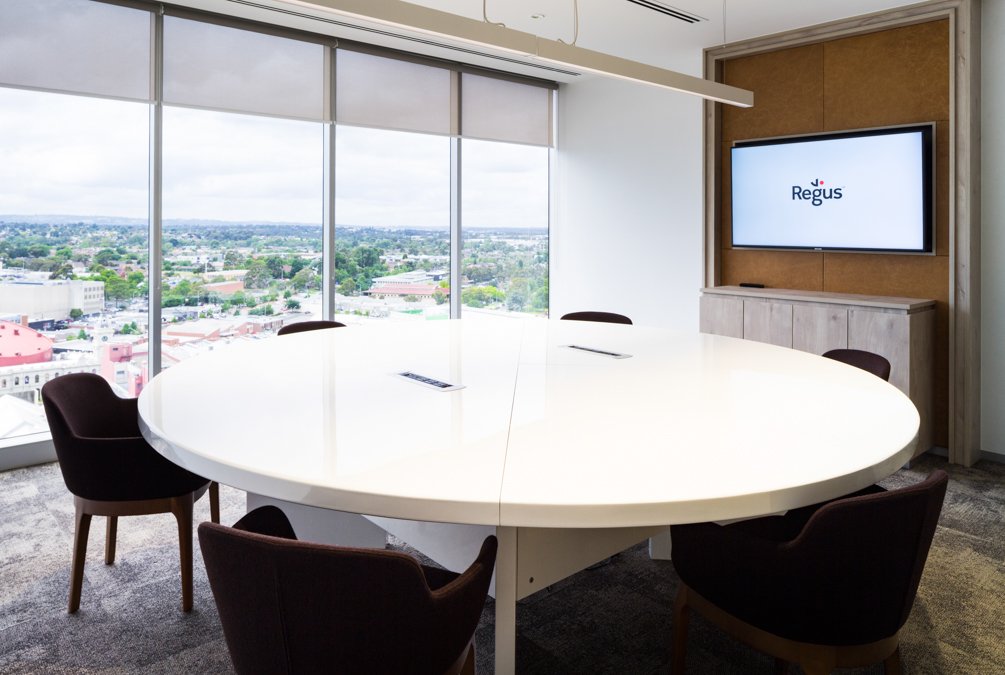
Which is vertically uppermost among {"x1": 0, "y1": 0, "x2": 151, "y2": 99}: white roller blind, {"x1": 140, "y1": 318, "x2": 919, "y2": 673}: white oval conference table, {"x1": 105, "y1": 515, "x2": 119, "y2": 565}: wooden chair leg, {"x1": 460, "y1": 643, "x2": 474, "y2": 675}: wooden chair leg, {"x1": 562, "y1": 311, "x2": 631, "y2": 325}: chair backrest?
{"x1": 0, "y1": 0, "x2": 151, "y2": 99}: white roller blind

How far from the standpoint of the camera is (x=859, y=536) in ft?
5.21

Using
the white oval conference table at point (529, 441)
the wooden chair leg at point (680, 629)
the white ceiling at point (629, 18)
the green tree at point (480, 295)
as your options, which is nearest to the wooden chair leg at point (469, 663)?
the white oval conference table at point (529, 441)

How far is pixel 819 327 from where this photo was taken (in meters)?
4.94

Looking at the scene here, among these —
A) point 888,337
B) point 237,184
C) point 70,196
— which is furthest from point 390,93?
point 888,337

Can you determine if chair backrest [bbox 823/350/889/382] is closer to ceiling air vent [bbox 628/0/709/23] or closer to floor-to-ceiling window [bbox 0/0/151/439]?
ceiling air vent [bbox 628/0/709/23]

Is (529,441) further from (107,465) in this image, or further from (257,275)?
(257,275)

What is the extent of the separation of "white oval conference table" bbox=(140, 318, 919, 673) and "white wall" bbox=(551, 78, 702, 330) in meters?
3.39

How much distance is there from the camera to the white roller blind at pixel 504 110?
661 centimetres

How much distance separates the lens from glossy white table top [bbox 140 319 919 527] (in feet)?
5.17

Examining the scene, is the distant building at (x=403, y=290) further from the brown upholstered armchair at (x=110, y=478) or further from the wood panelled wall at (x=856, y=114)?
the brown upholstered armchair at (x=110, y=478)

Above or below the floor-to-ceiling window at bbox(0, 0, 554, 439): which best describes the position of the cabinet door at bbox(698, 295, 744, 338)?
below

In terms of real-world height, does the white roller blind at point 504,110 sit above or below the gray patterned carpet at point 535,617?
above

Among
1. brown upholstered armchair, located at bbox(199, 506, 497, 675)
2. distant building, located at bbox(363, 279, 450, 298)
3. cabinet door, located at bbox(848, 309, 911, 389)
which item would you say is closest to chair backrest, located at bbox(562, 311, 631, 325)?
cabinet door, located at bbox(848, 309, 911, 389)

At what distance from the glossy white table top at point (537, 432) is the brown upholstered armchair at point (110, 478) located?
263 millimetres
